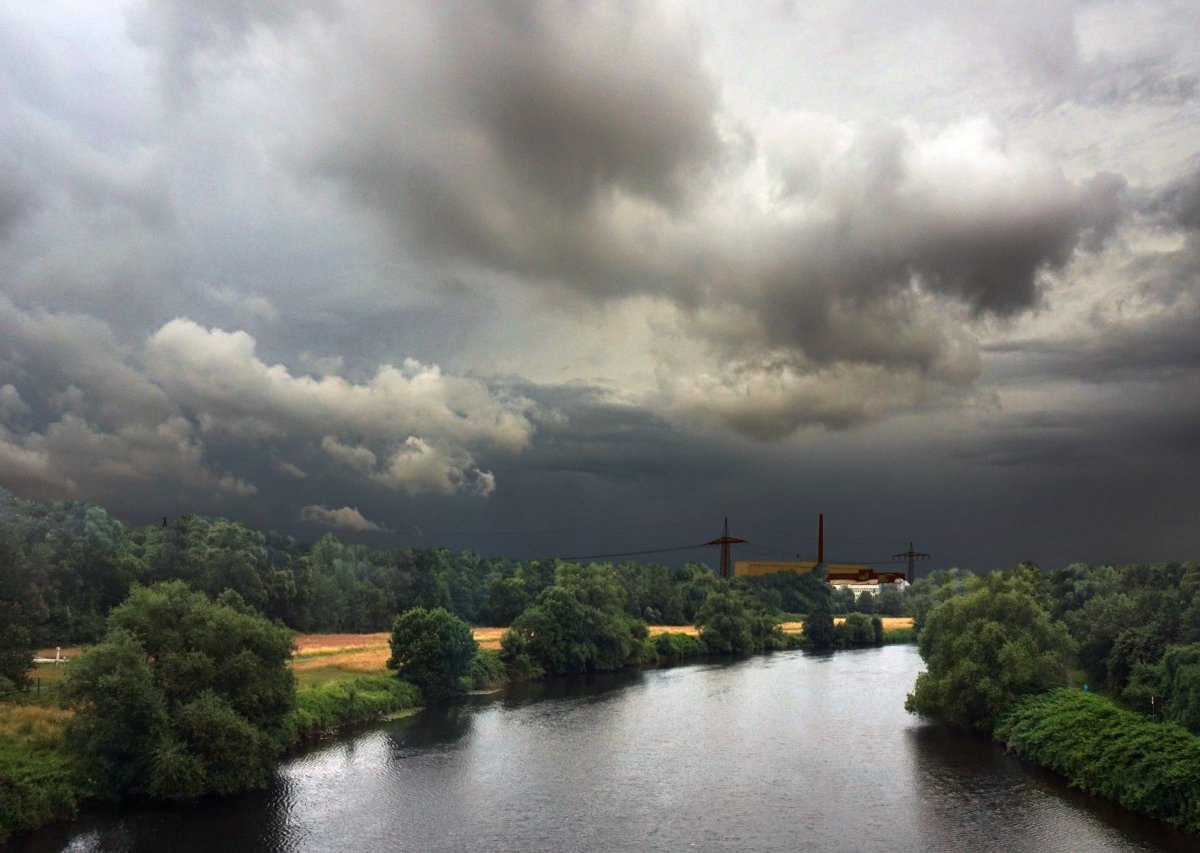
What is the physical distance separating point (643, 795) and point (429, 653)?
34.4 meters

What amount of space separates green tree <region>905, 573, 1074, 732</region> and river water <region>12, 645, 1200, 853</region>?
2716 mm

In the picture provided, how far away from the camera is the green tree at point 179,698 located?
147 feet

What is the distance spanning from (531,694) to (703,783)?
36.0 meters

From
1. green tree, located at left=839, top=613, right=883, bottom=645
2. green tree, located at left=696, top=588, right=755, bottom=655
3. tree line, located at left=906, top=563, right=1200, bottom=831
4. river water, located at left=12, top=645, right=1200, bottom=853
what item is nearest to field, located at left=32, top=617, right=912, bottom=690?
green tree, located at left=696, top=588, right=755, bottom=655

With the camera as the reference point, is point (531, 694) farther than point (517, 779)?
Yes

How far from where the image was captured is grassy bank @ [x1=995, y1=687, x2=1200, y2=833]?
44.0m

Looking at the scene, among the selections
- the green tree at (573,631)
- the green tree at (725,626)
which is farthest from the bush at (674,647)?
the green tree at (573,631)

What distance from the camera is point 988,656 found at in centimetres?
6462

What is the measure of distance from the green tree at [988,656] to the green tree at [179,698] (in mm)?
44389

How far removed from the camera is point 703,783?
173 feet

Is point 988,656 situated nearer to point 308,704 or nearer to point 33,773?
point 308,704

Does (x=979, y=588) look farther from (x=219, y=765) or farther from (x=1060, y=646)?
(x=219, y=765)

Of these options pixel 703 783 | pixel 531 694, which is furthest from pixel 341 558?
pixel 703 783

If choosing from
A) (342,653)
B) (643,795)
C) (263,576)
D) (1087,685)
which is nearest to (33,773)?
(643,795)
